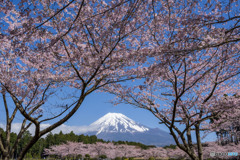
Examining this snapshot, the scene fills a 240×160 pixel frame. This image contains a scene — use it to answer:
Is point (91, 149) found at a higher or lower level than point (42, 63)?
lower

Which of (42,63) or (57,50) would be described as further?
(42,63)

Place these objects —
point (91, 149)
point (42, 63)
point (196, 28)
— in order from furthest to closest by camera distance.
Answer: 1. point (91, 149)
2. point (42, 63)
3. point (196, 28)

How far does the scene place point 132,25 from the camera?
624cm

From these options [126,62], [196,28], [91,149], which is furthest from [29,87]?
[91,149]

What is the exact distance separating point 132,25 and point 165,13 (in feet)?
4.40

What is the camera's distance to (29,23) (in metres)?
4.23

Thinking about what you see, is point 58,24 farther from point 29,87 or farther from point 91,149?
point 91,149

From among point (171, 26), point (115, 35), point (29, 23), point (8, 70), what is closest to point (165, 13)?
point (171, 26)

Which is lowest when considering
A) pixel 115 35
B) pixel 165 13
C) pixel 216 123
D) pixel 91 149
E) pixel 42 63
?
pixel 91 149

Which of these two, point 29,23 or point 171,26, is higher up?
point 171,26

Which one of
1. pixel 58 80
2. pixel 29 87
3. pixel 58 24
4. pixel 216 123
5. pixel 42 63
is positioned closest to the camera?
pixel 58 24

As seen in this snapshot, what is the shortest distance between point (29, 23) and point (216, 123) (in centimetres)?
912

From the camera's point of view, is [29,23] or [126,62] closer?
[29,23]

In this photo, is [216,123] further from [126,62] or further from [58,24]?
[58,24]
